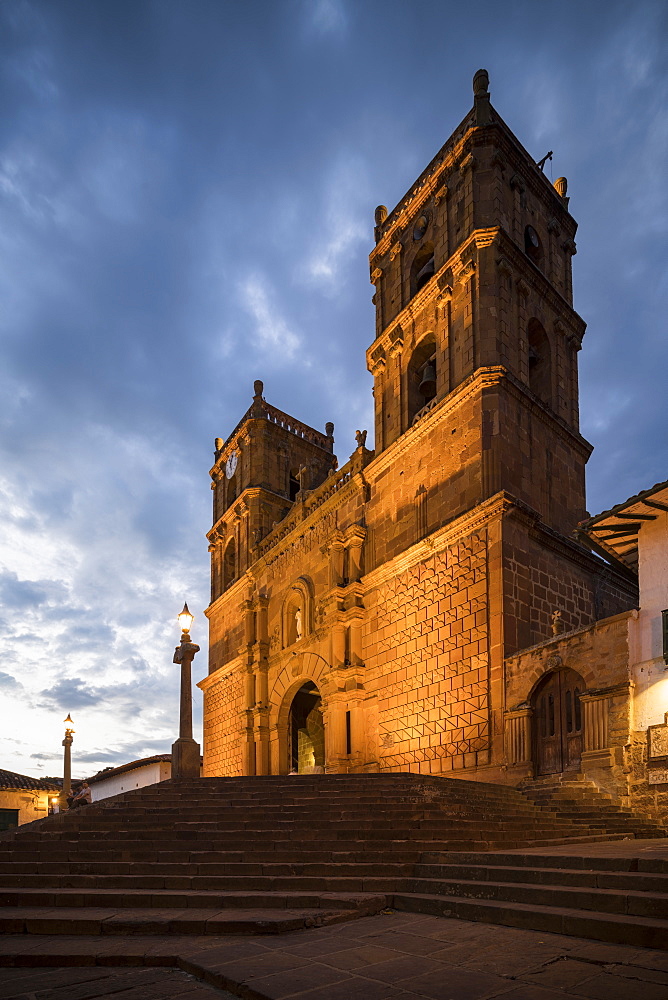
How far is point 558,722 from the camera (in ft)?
47.0

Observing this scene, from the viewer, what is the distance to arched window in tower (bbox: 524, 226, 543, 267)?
21812mm

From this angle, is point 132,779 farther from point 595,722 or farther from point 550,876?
point 550,876

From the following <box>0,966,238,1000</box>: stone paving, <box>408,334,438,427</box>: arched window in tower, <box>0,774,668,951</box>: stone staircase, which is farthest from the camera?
<box>408,334,438,427</box>: arched window in tower

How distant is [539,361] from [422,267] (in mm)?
4816

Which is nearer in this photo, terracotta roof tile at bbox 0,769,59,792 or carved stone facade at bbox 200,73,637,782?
carved stone facade at bbox 200,73,637,782

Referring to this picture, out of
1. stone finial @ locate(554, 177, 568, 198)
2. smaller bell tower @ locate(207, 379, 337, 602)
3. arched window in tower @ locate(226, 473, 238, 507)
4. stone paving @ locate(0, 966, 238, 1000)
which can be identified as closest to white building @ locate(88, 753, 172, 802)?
smaller bell tower @ locate(207, 379, 337, 602)

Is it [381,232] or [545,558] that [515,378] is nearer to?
[545,558]

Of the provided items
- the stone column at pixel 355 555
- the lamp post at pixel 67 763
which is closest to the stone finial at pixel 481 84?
the stone column at pixel 355 555

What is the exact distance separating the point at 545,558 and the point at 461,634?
9.25ft

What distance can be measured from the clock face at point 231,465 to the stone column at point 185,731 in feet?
54.2

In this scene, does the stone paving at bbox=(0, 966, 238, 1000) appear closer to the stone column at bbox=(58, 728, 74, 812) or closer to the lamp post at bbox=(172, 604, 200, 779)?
the lamp post at bbox=(172, 604, 200, 779)

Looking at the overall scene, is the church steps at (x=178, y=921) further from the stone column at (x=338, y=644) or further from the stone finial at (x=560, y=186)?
the stone finial at (x=560, y=186)

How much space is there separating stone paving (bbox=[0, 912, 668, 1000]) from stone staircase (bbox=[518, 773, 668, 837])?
243 inches

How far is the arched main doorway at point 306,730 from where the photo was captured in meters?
26.3
